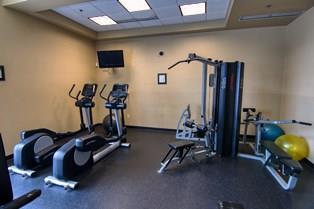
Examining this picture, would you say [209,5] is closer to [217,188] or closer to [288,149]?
[288,149]

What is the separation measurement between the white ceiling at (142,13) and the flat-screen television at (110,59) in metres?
0.76

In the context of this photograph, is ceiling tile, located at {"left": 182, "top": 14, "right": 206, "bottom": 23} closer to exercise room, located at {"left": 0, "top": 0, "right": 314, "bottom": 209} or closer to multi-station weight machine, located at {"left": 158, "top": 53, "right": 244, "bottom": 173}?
exercise room, located at {"left": 0, "top": 0, "right": 314, "bottom": 209}

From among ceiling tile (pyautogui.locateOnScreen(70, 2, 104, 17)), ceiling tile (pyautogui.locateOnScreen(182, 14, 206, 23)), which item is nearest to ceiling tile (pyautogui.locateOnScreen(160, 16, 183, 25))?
ceiling tile (pyautogui.locateOnScreen(182, 14, 206, 23))

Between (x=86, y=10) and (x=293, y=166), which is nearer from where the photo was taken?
(x=293, y=166)

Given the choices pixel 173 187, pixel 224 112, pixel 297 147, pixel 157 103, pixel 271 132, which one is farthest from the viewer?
pixel 157 103

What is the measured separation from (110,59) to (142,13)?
1930 millimetres

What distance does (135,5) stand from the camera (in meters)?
4.04

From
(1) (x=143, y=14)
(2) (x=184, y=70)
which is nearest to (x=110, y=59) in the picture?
(1) (x=143, y=14)

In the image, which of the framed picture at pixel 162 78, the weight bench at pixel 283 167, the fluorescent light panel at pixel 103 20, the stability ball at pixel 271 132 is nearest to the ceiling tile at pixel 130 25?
the fluorescent light panel at pixel 103 20

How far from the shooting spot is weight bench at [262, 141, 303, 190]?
247 centimetres

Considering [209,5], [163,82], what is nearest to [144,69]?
[163,82]

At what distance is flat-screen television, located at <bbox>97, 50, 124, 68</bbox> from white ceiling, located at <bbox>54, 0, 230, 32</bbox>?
2.49ft

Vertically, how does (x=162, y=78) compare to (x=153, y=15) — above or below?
below

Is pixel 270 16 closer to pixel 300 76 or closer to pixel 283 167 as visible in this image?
pixel 300 76
